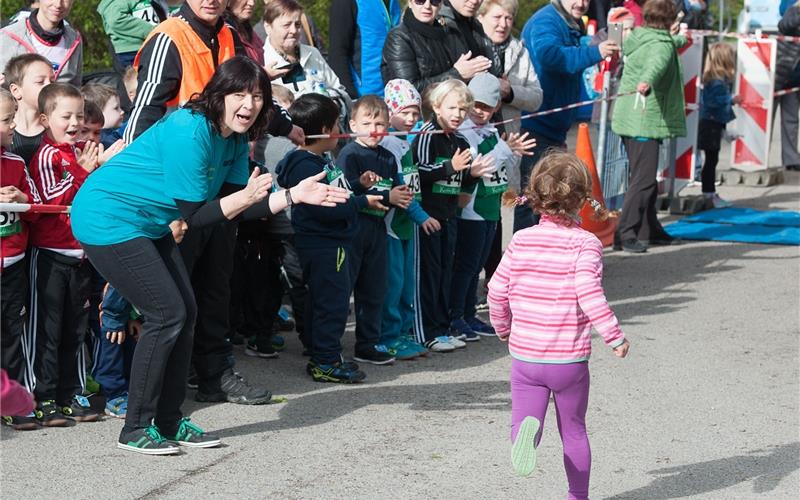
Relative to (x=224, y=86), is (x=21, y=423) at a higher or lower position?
lower

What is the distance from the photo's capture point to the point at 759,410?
7004 millimetres

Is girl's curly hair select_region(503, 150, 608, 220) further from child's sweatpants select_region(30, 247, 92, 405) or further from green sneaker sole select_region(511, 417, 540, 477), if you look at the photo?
child's sweatpants select_region(30, 247, 92, 405)

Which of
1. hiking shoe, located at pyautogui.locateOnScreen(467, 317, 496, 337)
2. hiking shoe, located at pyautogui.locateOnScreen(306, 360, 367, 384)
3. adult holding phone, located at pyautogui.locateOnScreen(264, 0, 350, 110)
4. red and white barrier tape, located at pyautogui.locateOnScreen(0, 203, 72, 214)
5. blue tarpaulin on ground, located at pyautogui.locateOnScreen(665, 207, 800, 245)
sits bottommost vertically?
blue tarpaulin on ground, located at pyautogui.locateOnScreen(665, 207, 800, 245)

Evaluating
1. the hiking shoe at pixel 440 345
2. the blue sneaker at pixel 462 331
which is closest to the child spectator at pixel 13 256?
the hiking shoe at pixel 440 345

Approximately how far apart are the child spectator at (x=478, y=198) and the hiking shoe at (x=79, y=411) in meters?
2.74

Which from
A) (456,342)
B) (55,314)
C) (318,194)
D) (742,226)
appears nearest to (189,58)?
(318,194)

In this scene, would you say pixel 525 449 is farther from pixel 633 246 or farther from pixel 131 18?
pixel 633 246

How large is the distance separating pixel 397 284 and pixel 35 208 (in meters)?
2.55

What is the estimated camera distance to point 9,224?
243 inches

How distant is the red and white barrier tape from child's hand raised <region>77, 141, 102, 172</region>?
25 cm

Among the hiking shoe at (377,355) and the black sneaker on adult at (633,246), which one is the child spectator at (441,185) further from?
the black sneaker on adult at (633,246)

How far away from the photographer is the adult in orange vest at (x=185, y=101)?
6.38 m

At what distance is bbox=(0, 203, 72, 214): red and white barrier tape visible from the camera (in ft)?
19.7

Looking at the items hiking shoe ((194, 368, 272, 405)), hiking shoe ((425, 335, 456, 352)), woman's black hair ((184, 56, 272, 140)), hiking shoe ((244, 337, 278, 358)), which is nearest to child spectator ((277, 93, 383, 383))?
hiking shoe ((244, 337, 278, 358))
